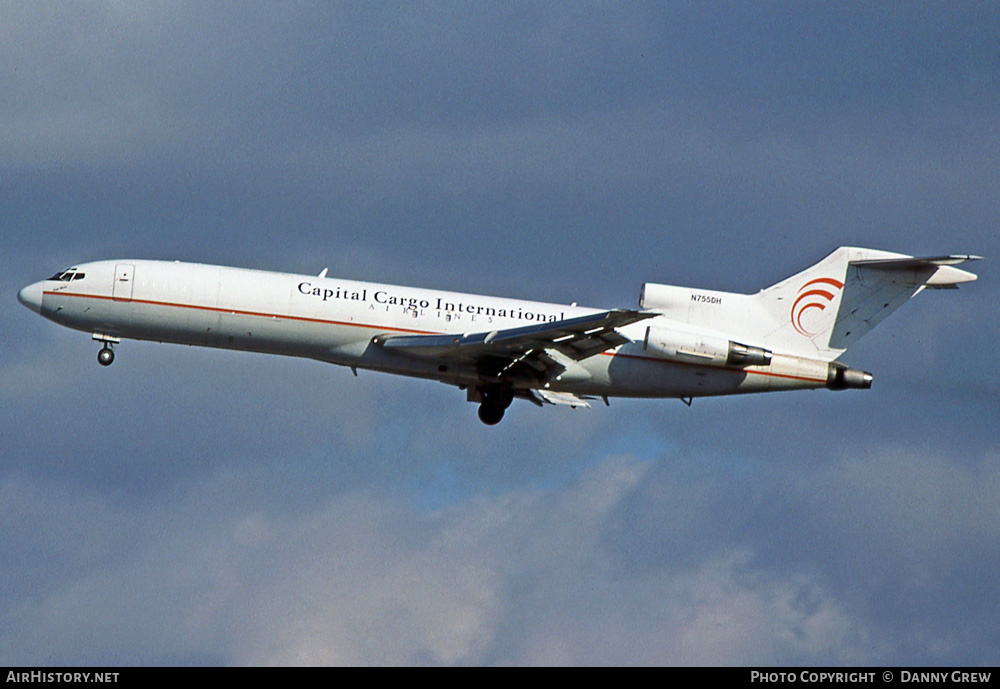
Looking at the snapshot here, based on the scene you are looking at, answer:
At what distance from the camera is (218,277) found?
139 ft

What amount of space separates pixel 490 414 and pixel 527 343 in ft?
14.2

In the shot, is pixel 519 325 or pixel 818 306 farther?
pixel 818 306

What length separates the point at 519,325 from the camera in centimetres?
4391

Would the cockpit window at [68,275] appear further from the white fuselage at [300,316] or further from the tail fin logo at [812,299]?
the tail fin logo at [812,299]

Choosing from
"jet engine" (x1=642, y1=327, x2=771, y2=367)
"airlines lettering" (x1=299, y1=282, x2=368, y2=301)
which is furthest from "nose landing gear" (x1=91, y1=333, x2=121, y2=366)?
"jet engine" (x1=642, y1=327, x2=771, y2=367)

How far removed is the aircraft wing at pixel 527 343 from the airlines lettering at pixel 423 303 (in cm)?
104

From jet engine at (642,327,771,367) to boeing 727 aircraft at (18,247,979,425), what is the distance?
0.04 m

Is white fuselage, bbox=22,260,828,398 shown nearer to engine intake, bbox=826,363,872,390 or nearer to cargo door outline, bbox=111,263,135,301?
cargo door outline, bbox=111,263,135,301

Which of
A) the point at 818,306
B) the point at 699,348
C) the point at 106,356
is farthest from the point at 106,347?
the point at 818,306

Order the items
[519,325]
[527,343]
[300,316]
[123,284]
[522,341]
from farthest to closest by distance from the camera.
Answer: [519,325], [123,284], [300,316], [527,343], [522,341]

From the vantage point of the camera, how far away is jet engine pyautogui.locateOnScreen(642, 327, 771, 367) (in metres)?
43.0

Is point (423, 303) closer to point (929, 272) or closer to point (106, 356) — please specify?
point (106, 356)
